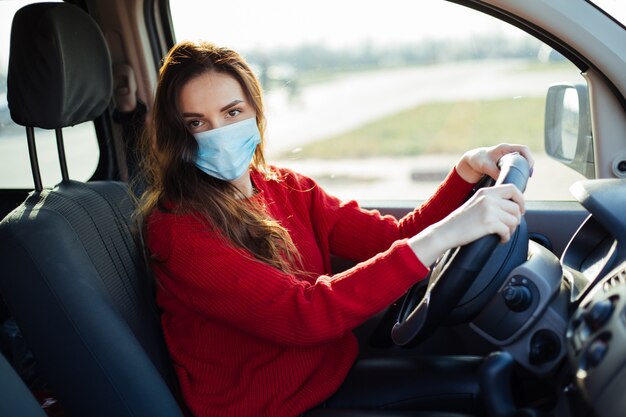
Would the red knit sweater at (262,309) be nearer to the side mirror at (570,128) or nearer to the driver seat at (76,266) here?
the driver seat at (76,266)

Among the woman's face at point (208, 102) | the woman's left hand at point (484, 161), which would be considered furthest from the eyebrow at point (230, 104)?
the woman's left hand at point (484, 161)

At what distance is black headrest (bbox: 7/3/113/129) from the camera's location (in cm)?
165

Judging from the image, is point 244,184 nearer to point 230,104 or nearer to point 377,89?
point 230,104

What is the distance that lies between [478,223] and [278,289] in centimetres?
43

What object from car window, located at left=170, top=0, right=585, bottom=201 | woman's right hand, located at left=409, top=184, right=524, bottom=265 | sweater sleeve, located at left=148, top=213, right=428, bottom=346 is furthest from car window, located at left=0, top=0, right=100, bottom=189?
woman's right hand, located at left=409, top=184, right=524, bottom=265

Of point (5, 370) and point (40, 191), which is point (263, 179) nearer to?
point (40, 191)

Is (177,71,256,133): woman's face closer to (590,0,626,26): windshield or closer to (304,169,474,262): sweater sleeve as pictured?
(304,169,474,262): sweater sleeve

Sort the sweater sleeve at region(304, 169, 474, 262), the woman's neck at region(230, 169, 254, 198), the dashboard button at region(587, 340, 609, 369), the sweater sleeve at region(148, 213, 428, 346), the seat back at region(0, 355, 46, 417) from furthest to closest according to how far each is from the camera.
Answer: the sweater sleeve at region(304, 169, 474, 262), the woman's neck at region(230, 169, 254, 198), the sweater sleeve at region(148, 213, 428, 346), the seat back at region(0, 355, 46, 417), the dashboard button at region(587, 340, 609, 369)

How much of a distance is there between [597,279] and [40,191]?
1.24 metres

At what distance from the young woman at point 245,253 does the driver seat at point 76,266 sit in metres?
0.10

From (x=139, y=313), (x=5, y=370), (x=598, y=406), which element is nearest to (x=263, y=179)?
(x=139, y=313)

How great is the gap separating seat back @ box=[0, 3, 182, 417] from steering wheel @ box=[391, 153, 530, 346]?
1.78ft

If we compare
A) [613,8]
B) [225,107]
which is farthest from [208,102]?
[613,8]

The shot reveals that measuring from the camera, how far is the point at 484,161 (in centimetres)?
179
